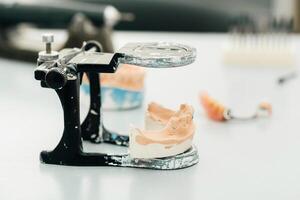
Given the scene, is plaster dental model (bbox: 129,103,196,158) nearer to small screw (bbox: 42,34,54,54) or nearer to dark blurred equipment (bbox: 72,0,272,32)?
small screw (bbox: 42,34,54,54)

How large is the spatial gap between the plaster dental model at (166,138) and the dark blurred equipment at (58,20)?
44cm

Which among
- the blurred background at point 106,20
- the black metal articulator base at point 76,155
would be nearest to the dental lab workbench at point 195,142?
the black metal articulator base at point 76,155

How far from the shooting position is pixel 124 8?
1.50 m

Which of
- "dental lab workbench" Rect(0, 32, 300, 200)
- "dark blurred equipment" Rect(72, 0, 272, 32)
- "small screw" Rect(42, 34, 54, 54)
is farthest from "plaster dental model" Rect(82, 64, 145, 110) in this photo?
"dark blurred equipment" Rect(72, 0, 272, 32)

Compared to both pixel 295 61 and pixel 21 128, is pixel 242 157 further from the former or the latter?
pixel 295 61

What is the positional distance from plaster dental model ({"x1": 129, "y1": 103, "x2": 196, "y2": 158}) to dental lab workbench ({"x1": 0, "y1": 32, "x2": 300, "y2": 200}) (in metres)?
0.02

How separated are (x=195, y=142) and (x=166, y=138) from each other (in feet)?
0.36

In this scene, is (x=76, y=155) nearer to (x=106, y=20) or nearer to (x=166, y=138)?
(x=166, y=138)

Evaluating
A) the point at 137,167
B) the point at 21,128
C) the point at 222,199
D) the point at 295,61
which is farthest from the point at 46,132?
the point at 295,61

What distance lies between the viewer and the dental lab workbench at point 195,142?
0.55 meters

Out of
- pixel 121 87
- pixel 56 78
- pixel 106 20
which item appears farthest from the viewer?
pixel 106 20

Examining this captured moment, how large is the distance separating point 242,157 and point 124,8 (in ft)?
3.05

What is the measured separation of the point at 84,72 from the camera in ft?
1.94

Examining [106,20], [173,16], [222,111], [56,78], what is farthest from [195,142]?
[173,16]
